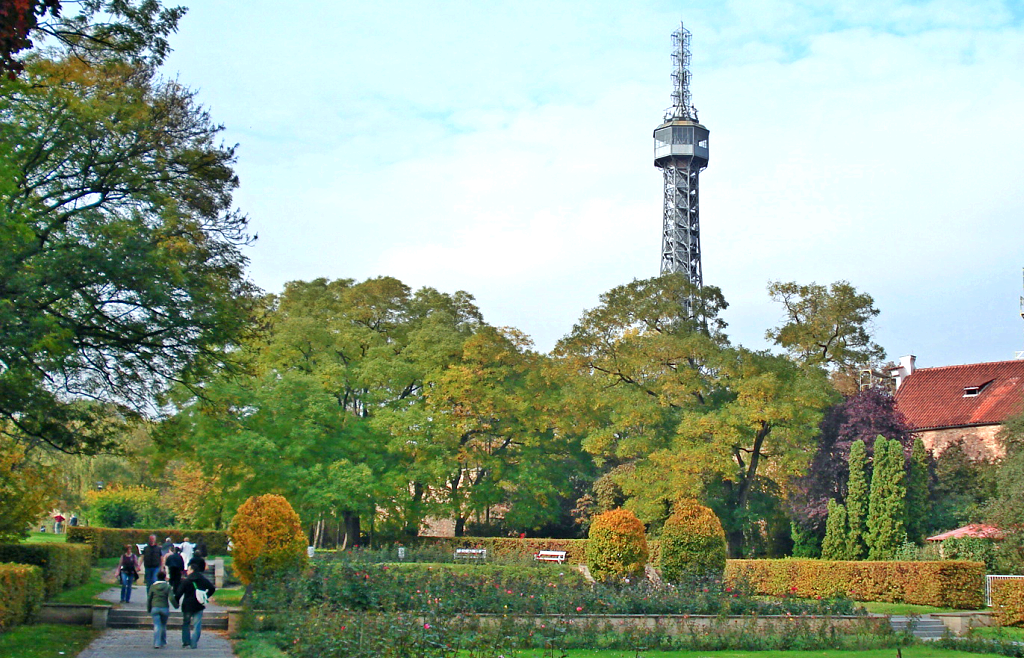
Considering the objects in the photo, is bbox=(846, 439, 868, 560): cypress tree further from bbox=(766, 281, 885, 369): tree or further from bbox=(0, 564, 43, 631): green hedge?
bbox=(0, 564, 43, 631): green hedge

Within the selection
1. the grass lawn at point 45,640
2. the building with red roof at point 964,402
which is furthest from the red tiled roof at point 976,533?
the grass lawn at point 45,640

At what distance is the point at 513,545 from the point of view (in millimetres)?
39938

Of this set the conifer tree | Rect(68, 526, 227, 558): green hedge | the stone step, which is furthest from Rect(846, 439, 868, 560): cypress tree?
the stone step

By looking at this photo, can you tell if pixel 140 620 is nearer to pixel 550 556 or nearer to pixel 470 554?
pixel 470 554

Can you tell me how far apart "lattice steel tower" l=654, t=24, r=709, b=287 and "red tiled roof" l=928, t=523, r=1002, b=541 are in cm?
5790

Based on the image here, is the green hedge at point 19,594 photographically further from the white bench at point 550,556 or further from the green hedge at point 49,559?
the white bench at point 550,556

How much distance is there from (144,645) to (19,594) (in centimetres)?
237

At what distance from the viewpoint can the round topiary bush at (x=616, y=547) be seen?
24.1 metres

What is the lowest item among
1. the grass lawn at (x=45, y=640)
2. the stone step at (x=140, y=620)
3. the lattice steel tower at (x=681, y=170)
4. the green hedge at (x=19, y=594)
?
the stone step at (x=140, y=620)

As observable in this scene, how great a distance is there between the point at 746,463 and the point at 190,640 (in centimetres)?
2806

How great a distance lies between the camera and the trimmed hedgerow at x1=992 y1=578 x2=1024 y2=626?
21.1 meters

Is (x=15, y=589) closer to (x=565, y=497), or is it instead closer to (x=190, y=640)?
(x=190, y=640)

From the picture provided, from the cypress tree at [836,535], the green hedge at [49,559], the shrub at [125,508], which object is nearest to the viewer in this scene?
the green hedge at [49,559]

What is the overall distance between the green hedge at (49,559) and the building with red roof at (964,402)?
31.8 metres
